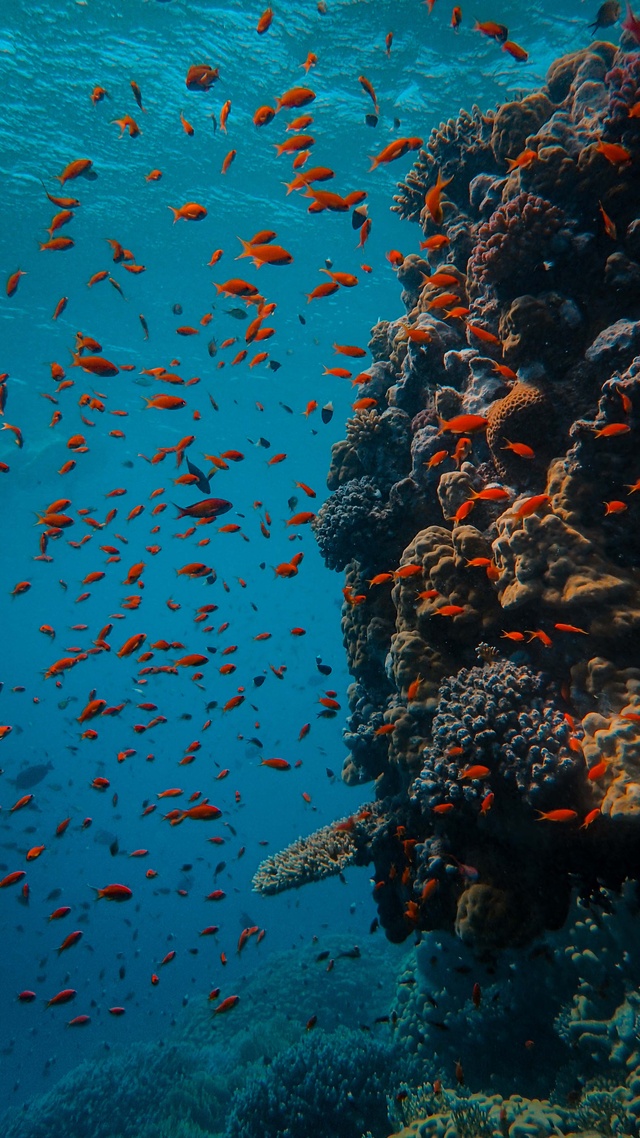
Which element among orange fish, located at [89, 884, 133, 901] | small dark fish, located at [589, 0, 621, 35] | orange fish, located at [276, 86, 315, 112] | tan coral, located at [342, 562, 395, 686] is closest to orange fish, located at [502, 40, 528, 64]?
small dark fish, located at [589, 0, 621, 35]

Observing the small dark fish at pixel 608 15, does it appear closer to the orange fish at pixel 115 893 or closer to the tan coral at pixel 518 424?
the tan coral at pixel 518 424

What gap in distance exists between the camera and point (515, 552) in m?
4.95

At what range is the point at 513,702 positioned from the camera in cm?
507

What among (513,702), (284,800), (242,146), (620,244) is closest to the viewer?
(513,702)

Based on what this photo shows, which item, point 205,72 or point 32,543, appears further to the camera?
point 32,543

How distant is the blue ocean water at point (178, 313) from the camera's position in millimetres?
15789

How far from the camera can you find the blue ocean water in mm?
15789

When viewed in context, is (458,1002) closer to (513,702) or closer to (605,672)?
(513,702)

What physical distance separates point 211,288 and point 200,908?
50.9 meters

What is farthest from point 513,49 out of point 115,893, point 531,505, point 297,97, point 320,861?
point 115,893

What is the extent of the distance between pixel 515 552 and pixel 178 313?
32.6ft

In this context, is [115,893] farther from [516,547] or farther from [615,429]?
[615,429]

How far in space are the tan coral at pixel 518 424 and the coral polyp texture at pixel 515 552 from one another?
2 cm

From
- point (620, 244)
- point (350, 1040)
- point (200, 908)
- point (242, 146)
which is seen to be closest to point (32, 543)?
point (200, 908)
